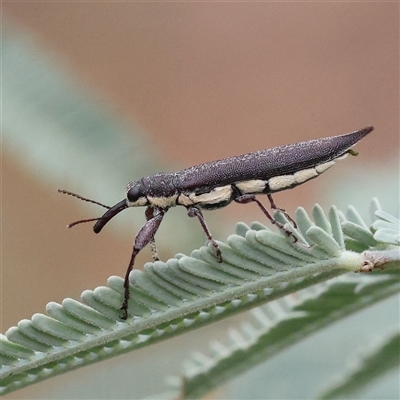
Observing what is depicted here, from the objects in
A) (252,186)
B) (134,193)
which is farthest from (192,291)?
(134,193)

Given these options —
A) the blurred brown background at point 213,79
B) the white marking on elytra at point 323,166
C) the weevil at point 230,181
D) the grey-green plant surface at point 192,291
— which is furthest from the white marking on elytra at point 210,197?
the blurred brown background at point 213,79

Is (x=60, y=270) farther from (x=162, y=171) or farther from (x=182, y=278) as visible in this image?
(x=182, y=278)

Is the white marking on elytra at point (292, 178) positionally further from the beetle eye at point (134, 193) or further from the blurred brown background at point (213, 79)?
the blurred brown background at point (213, 79)

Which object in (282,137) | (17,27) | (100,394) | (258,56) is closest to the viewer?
(100,394)

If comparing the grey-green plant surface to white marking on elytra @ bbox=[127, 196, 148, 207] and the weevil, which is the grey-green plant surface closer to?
the weevil

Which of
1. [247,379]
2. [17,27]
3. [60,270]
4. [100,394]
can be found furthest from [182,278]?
[60,270]

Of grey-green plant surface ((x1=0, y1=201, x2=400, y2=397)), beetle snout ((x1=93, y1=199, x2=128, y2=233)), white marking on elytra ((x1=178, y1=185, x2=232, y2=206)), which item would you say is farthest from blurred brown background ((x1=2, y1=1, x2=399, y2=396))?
grey-green plant surface ((x1=0, y1=201, x2=400, y2=397))

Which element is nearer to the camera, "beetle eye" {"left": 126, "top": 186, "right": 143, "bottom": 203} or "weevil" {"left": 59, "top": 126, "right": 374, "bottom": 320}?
"weevil" {"left": 59, "top": 126, "right": 374, "bottom": 320}

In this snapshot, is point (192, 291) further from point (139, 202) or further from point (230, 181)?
point (139, 202)
